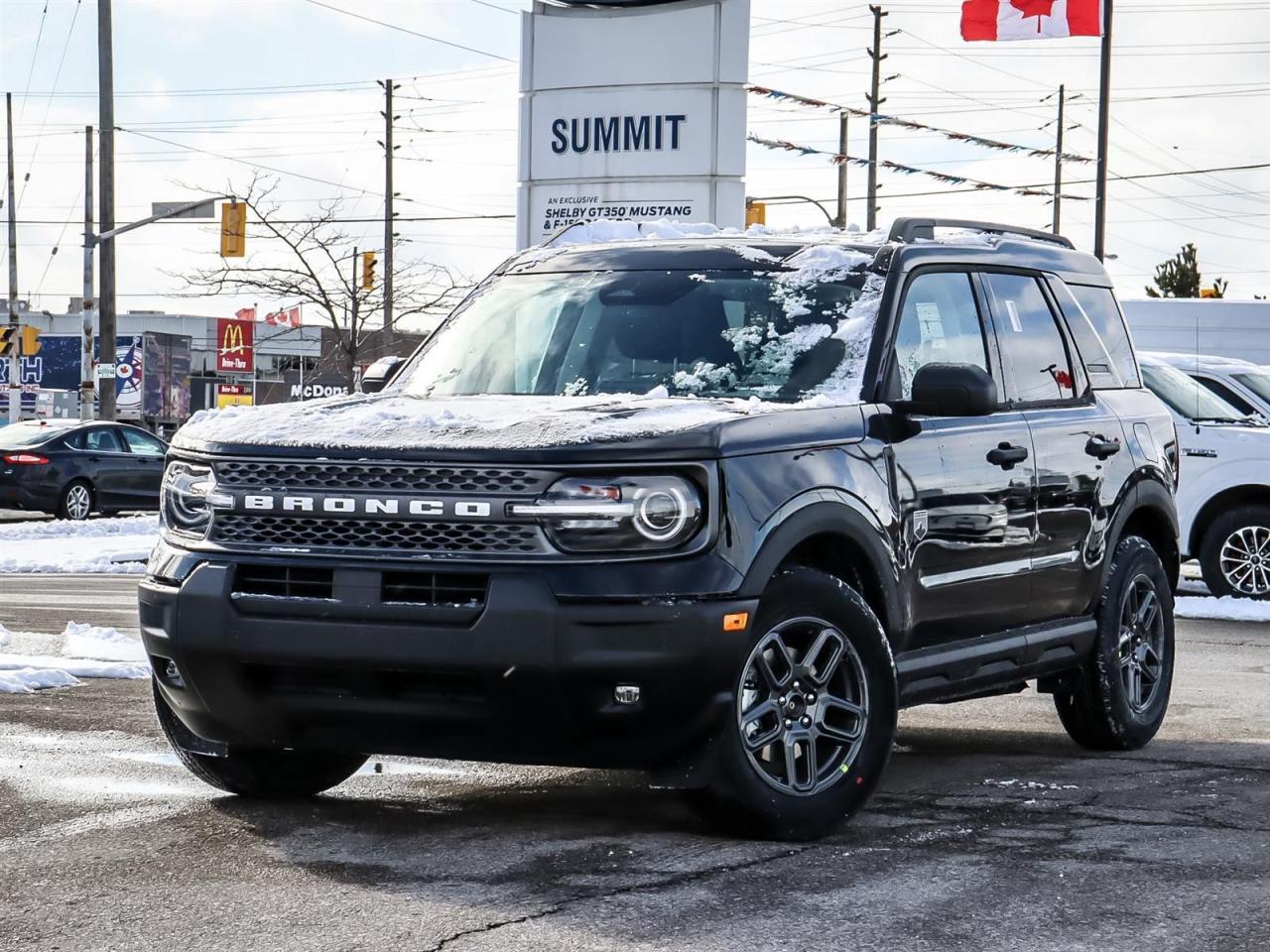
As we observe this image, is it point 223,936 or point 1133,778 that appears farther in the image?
point 1133,778

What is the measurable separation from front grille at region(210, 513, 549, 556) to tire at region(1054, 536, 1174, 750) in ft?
10.2

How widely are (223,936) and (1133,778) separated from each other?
12.2ft

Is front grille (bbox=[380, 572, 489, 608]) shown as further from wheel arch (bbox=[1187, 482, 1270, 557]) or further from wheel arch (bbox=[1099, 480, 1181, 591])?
wheel arch (bbox=[1187, 482, 1270, 557])

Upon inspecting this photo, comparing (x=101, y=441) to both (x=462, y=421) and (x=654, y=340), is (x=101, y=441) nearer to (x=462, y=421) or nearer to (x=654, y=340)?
(x=654, y=340)

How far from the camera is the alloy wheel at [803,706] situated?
555 centimetres

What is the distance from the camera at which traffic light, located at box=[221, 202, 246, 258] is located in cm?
3659

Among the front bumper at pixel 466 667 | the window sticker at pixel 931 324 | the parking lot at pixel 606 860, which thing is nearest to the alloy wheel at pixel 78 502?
the parking lot at pixel 606 860

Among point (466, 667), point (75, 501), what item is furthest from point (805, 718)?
point (75, 501)

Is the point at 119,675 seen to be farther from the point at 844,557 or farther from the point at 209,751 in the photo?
the point at 844,557

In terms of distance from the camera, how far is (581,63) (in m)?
23.6

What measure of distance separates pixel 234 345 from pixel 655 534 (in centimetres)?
9003

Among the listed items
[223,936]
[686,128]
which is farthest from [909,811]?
[686,128]

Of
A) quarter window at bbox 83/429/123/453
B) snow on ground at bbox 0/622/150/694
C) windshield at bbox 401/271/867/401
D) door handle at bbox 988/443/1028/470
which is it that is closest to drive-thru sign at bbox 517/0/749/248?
quarter window at bbox 83/429/123/453

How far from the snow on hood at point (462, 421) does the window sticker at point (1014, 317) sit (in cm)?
160
